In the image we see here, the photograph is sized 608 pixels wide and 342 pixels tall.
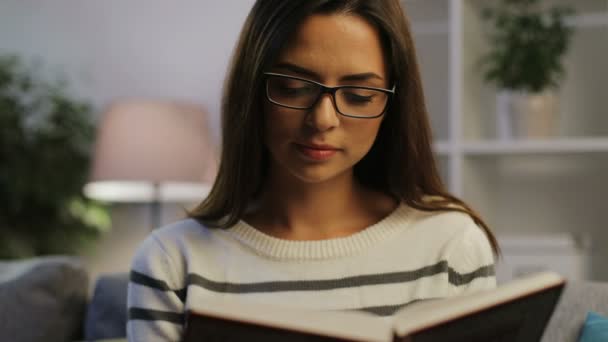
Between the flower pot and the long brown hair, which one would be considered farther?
the flower pot

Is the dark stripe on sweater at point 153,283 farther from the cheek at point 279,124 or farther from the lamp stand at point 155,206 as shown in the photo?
the lamp stand at point 155,206

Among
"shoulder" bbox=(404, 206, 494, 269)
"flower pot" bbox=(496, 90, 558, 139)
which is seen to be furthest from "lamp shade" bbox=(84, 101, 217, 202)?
"shoulder" bbox=(404, 206, 494, 269)

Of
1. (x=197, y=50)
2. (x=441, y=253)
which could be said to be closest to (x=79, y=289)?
(x=441, y=253)

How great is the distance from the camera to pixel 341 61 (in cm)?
104

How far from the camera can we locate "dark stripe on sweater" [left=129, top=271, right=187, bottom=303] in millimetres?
1164

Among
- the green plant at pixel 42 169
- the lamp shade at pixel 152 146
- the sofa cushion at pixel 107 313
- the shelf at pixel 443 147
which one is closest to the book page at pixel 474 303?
the sofa cushion at pixel 107 313

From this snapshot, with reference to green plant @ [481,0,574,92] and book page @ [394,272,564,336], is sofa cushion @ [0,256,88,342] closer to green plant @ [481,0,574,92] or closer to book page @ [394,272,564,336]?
book page @ [394,272,564,336]

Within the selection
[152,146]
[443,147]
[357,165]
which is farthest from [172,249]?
[152,146]

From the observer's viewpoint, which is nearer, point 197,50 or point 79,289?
point 79,289

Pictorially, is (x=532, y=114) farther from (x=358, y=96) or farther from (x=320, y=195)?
(x=358, y=96)

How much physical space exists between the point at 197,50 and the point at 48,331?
1.75 meters

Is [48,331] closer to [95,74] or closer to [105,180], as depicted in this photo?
[105,180]

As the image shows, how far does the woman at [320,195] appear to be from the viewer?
1.05m

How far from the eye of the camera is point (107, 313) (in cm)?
169
